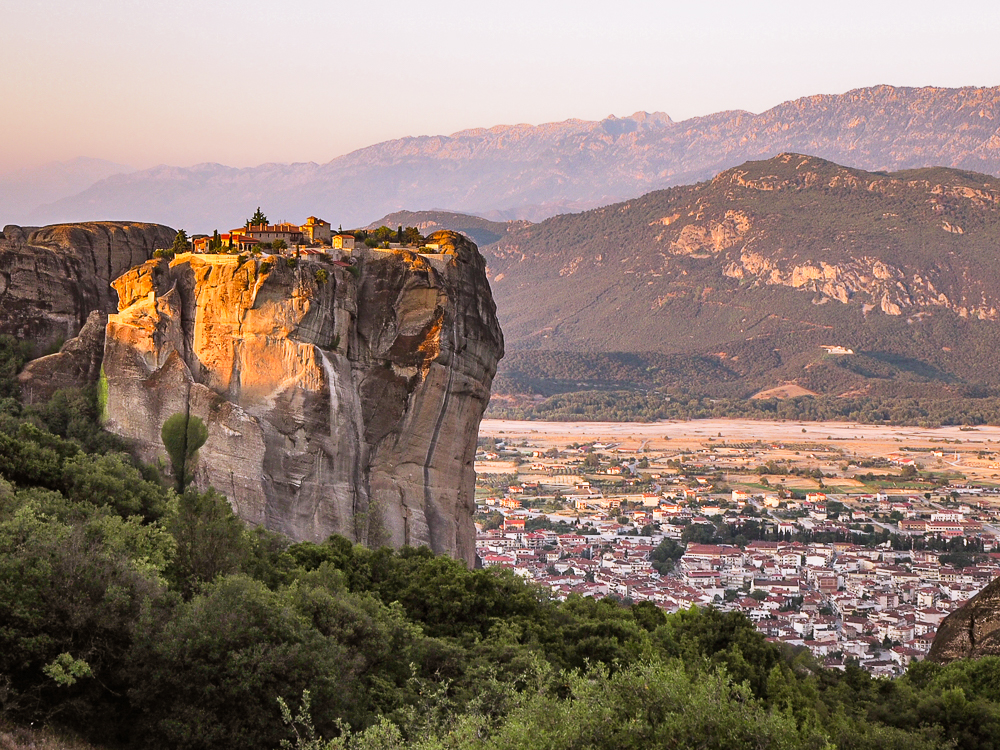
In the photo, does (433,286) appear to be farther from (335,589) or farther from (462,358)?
(335,589)

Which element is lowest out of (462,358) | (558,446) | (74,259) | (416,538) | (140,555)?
(558,446)

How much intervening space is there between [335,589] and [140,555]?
4173 millimetres

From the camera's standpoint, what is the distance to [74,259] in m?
35.3

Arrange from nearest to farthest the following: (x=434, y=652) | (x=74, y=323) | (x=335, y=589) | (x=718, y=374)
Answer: (x=434, y=652) → (x=335, y=589) → (x=74, y=323) → (x=718, y=374)

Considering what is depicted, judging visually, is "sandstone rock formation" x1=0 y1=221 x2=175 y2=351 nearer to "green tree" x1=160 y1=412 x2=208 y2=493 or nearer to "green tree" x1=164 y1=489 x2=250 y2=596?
Result: "green tree" x1=160 y1=412 x2=208 y2=493

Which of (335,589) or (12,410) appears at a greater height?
(12,410)

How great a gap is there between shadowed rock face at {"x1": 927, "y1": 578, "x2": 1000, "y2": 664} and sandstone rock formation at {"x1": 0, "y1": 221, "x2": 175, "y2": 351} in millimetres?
23461

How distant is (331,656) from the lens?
1719 centimetres

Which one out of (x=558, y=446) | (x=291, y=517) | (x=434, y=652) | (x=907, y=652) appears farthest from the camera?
(x=558, y=446)

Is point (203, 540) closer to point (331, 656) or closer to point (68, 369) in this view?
point (331, 656)

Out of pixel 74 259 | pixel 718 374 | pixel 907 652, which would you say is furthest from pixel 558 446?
pixel 74 259

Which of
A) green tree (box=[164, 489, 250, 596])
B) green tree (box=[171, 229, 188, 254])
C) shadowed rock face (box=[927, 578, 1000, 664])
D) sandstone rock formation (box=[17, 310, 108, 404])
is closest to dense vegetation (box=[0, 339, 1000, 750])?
green tree (box=[164, 489, 250, 596])

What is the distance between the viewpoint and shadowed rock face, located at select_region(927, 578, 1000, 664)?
27.8m

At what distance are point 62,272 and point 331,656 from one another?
2132 centimetres
